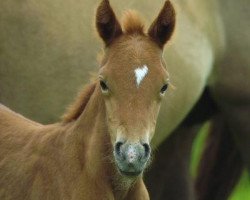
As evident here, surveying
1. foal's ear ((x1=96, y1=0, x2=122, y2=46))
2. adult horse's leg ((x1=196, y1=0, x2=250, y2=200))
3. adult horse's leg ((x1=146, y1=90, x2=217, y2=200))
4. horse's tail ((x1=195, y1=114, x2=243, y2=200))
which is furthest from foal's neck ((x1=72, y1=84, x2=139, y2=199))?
horse's tail ((x1=195, y1=114, x2=243, y2=200))

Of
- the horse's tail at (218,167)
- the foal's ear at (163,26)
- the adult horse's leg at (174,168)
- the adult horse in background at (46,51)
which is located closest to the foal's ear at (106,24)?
the foal's ear at (163,26)

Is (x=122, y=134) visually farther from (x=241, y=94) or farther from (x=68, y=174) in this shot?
(x=241, y=94)

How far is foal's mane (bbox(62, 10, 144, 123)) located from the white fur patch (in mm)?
245

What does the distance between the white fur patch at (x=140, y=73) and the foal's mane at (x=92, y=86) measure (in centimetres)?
25

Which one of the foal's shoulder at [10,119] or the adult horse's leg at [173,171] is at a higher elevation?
the foal's shoulder at [10,119]

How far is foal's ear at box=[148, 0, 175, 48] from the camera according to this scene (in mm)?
6117

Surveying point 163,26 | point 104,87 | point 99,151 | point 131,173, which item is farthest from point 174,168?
point 131,173

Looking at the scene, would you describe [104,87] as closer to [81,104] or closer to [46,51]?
[81,104]

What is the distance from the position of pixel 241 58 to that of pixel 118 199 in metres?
2.26

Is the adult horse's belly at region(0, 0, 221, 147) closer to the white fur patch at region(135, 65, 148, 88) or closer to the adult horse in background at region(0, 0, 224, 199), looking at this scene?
the adult horse in background at region(0, 0, 224, 199)

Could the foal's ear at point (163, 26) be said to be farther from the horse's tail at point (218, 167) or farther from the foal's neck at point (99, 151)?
the horse's tail at point (218, 167)

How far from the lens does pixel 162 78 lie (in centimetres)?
593

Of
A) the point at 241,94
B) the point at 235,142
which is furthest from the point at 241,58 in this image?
the point at 235,142

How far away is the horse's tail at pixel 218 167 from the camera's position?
9109mm
